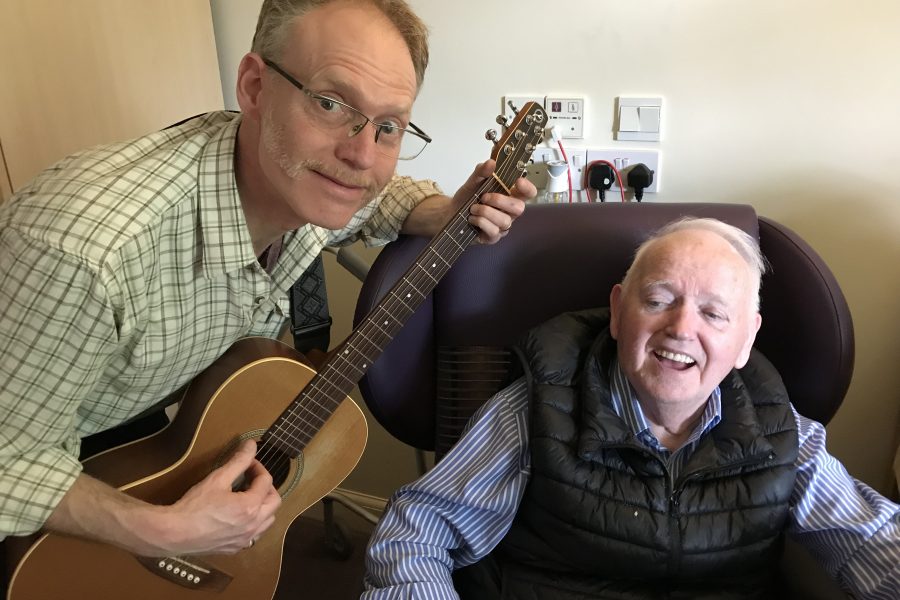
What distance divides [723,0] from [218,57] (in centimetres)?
130

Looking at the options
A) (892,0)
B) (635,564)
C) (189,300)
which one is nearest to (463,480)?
(635,564)

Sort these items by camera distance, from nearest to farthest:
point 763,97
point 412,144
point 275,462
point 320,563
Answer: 1. point 275,462
2. point 763,97
3. point 412,144
4. point 320,563

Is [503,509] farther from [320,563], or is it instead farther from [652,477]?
[320,563]

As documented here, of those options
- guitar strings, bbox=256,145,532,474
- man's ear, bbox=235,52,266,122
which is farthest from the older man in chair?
man's ear, bbox=235,52,266,122

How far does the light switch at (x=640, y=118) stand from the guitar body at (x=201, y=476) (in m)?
0.86

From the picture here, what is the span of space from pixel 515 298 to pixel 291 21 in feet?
2.05

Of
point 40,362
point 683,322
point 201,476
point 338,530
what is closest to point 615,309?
point 683,322

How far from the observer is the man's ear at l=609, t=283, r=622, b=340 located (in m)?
1.18

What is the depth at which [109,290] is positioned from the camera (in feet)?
3.20

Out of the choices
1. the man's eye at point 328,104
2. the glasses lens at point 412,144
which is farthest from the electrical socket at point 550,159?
the man's eye at point 328,104

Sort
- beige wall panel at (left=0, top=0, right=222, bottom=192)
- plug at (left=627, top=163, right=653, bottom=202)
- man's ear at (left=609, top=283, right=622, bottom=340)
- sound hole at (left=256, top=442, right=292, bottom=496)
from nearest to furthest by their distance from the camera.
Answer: man's ear at (left=609, top=283, right=622, bottom=340), sound hole at (left=256, top=442, right=292, bottom=496), beige wall panel at (left=0, top=0, right=222, bottom=192), plug at (left=627, top=163, right=653, bottom=202)

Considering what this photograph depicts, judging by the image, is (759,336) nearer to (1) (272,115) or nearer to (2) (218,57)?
(1) (272,115)

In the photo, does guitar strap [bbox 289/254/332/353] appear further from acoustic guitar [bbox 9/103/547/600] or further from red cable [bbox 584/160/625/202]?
red cable [bbox 584/160/625/202]

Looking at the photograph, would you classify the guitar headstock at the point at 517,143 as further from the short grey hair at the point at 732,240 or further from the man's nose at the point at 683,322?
the man's nose at the point at 683,322
